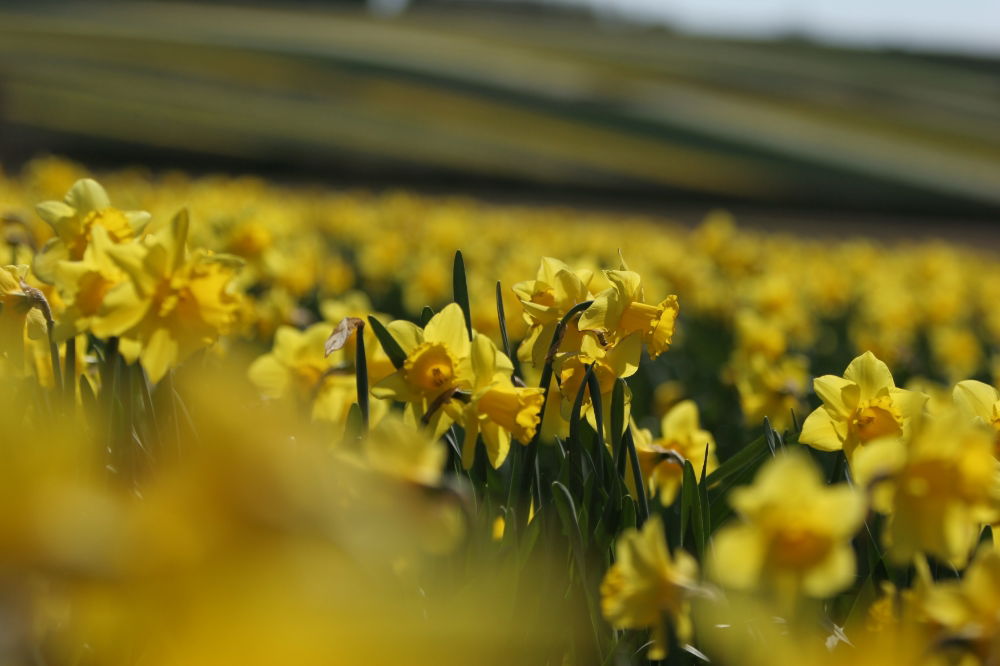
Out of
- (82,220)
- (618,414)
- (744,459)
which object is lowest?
(744,459)

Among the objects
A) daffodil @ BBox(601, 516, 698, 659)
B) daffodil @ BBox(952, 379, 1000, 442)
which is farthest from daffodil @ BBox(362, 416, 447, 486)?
daffodil @ BBox(952, 379, 1000, 442)

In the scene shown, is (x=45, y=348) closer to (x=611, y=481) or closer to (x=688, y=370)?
(x=611, y=481)

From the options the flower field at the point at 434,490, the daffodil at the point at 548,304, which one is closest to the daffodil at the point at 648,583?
the flower field at the point at 434,490

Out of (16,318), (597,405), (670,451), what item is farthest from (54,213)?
(670,451)

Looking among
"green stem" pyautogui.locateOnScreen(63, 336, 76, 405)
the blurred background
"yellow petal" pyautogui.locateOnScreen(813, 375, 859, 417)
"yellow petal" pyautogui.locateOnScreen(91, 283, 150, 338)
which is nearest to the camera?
"yellow petal" pyautogui.locateOnScreen(91, 283, 150, 338)

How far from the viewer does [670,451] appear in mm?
1238

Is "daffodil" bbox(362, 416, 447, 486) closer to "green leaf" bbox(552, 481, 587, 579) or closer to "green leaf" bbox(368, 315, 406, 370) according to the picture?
"green leaf" bbox(552, 481, 587, 579)

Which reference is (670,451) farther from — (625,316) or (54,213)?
(54,213)

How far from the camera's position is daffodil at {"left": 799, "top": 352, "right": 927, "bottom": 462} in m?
1.05

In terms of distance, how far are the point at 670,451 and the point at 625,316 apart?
227 millimetres

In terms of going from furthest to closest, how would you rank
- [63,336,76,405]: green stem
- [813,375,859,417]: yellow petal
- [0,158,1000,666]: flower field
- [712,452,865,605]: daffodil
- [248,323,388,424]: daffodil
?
[248,323,388,424]: daffodil
[63,336,76,405]: green stem
[813,375,859,417]: yellow petal
[712,452,865,605]: daffodil
[0,158,1000,666]: flower field

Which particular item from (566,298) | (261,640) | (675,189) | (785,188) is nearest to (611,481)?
(566,298)

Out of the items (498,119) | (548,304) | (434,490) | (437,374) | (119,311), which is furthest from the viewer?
(498,119)

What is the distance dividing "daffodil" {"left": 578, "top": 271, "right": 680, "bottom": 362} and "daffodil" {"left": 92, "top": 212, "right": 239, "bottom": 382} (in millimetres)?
431
